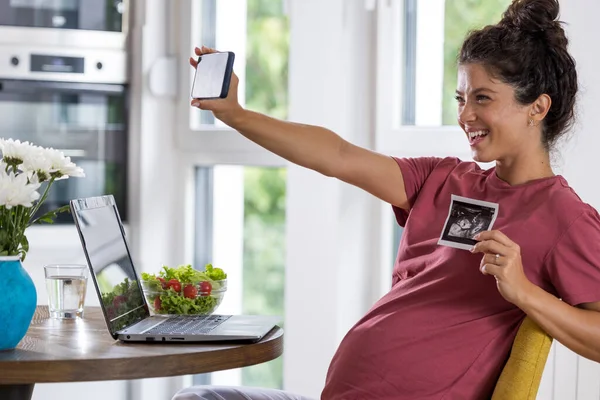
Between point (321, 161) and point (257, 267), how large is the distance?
1.46 metres

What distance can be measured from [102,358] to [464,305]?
27.9 inches

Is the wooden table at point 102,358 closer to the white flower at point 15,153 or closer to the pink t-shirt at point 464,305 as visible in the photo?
the pink t-shirt at point 464,305

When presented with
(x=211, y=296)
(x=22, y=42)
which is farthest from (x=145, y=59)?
(x=211, y=296)

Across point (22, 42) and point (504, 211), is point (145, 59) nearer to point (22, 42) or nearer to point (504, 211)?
point (22, 42)

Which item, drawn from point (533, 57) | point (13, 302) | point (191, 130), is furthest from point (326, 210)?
point (13, 302)

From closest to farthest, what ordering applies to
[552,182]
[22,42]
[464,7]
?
[552,182], [464,7], [22,42]

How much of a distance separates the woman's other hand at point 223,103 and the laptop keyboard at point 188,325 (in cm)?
42

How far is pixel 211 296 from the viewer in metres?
2.14

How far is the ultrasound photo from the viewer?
6.04 ft

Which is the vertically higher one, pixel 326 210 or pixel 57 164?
pixel 57 164

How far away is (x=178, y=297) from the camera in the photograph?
A: 2.09 metres

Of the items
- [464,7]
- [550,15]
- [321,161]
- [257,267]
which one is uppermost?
[464,7]

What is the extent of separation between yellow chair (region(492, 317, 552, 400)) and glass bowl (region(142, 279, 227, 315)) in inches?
27.6

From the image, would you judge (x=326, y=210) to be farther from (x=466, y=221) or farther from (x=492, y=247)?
(x=492, y=247)
